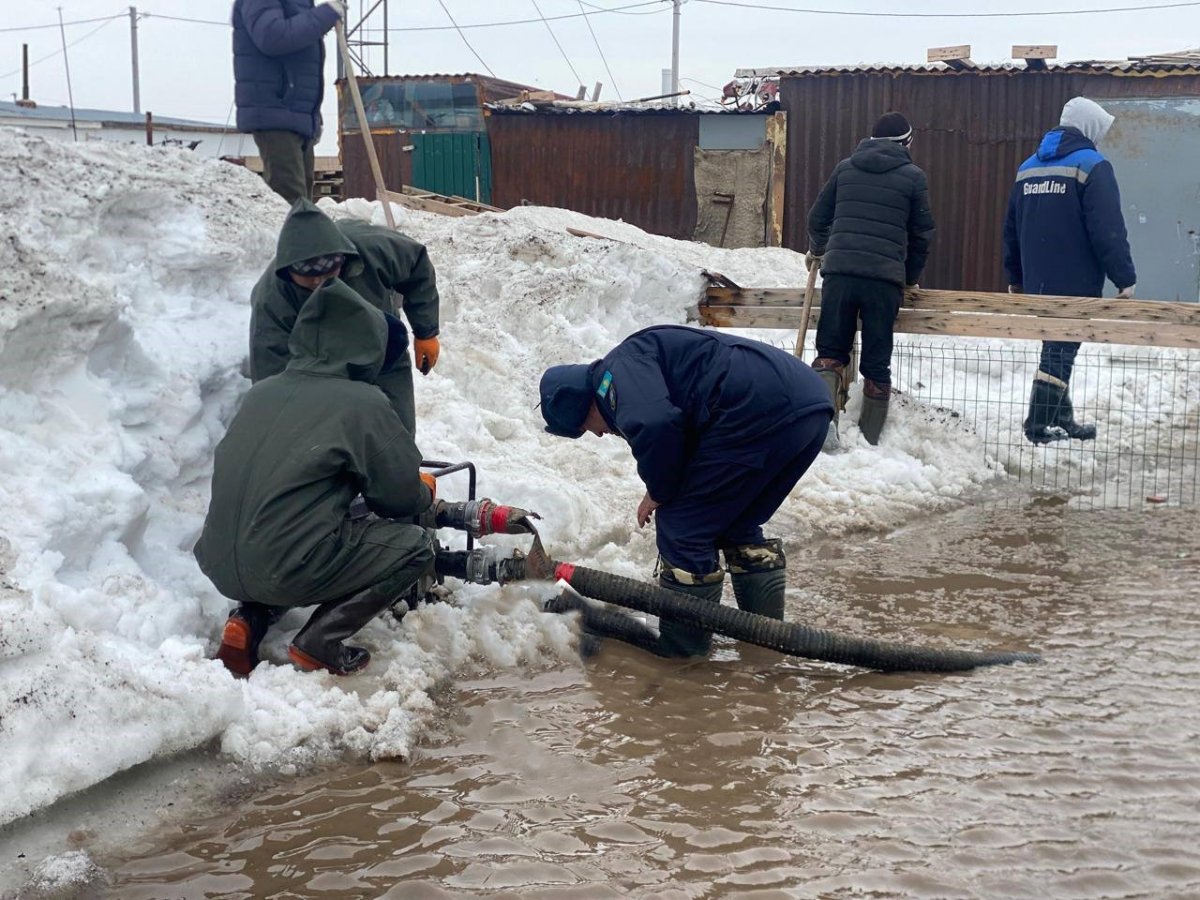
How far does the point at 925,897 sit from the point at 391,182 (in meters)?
16.6

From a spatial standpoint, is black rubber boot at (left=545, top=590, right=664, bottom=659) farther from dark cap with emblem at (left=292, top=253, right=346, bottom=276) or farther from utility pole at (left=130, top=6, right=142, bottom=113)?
utility pole at (left=130, top=6, right=142, bottom=113)

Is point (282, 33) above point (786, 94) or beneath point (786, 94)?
beneath

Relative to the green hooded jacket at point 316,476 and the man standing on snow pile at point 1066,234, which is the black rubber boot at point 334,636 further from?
the man standing on snow pile at point 1066,234

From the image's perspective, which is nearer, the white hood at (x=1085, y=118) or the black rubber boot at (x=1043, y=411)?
the black rubber boot at (x=1043, y=411)

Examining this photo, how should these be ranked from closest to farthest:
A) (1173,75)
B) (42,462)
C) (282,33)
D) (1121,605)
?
(42,462) → (1121,605) → (282,33) → (1173,75)

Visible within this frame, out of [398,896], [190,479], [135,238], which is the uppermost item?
[135,238]

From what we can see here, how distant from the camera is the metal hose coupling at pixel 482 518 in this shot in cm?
497

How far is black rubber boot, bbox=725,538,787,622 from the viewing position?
5.18 meters

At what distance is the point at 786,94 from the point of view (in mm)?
15562

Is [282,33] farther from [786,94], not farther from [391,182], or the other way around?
[391,182]

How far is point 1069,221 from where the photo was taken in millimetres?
8734

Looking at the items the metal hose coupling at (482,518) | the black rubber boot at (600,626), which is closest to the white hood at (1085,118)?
the black rubber boot at (600,626)

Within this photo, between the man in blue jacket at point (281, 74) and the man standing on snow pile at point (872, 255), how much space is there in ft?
11.1

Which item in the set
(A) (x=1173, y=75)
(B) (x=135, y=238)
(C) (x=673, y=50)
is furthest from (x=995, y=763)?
(C) (x=673, y=50)
